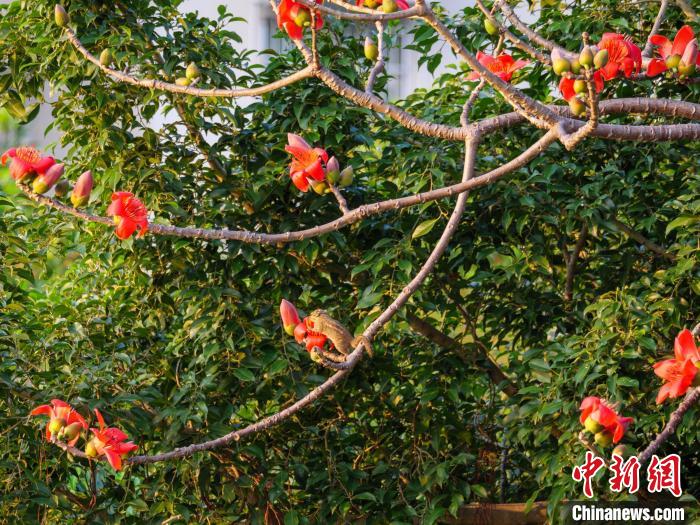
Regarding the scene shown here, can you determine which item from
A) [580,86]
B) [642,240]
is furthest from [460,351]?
[580,86]

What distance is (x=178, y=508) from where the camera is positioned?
2254 millimetres

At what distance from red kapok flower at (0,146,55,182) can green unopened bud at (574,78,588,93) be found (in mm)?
782

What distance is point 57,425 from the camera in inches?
61.9

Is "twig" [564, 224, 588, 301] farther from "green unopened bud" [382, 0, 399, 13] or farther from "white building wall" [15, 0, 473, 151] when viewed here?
"white building wall" [15, 0, 473, 151]

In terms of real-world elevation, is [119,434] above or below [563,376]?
above

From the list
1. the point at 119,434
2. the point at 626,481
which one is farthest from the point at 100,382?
the point at 626,481

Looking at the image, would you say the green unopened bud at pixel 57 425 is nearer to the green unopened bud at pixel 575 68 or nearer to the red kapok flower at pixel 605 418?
the red kapok flower at pixel 605 418

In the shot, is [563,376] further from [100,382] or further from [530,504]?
[100,382]

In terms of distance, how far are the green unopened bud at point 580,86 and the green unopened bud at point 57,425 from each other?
3.04 feet

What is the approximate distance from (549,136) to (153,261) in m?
1.27

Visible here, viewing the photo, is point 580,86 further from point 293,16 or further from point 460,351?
point 460,351

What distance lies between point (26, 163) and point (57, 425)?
412mm

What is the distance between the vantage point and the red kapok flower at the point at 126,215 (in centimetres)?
159

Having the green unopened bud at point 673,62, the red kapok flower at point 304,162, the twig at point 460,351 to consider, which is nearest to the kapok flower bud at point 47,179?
the red kapok flower at point 304,162
